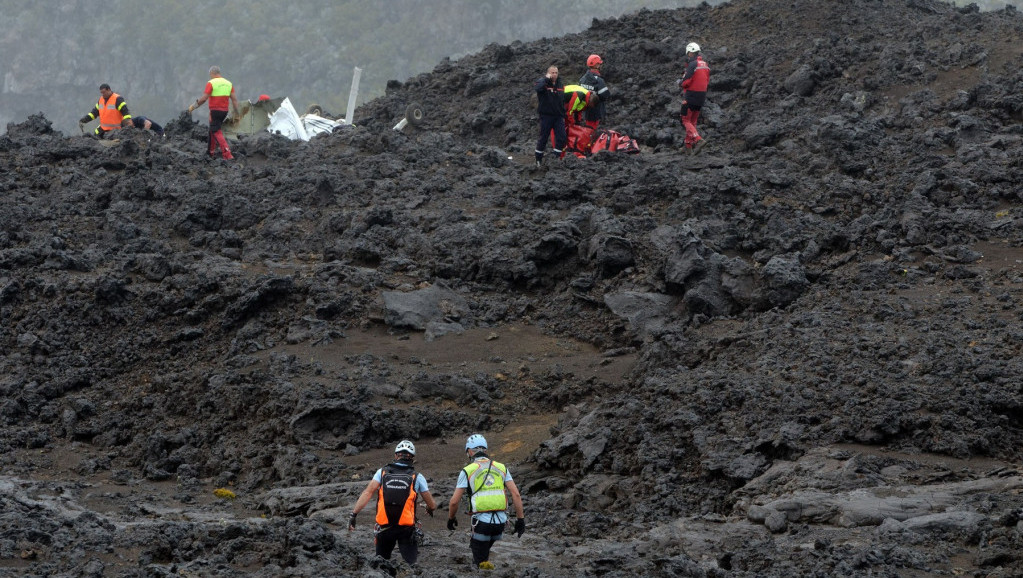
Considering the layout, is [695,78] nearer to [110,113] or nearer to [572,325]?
[572,325]

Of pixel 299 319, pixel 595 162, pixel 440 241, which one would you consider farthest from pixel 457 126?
pixel 299 319

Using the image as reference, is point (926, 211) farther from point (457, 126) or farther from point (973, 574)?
point (457, 126)

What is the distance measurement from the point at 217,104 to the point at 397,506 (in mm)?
12271

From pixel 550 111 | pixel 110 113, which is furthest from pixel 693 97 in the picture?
pixel 110 113

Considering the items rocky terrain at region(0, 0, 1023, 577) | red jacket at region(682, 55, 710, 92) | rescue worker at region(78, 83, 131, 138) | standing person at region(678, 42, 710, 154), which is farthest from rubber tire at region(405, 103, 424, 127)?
red jacket at region(682, 55, 710, 92)

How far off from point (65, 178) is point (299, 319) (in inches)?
239

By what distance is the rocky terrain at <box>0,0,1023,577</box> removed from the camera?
8.31 meters

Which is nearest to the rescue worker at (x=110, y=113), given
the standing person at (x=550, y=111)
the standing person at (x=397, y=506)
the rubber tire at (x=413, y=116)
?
the rubber tire at (x=413, y=116)

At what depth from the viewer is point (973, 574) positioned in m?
6.90

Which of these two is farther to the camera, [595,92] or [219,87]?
[219,87]

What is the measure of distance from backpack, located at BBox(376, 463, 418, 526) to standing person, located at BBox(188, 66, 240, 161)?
11.9 m

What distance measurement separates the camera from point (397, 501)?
308 inches

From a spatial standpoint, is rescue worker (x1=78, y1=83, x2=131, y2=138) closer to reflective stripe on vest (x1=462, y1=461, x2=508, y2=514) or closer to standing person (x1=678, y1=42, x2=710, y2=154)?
standing person (x1=678, y1=42, x2=710, y2=154)

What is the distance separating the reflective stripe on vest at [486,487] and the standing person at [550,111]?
9.78 metres
